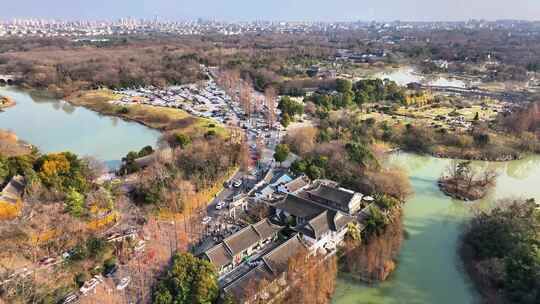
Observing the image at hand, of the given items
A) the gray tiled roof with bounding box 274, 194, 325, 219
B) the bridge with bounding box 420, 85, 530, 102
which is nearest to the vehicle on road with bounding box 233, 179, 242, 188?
the gray tiled roof with bounding box 274, 194, 325, 219

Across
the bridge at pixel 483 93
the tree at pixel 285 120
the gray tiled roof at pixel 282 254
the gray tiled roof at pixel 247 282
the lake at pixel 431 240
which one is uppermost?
the bridge at pixel 483 93

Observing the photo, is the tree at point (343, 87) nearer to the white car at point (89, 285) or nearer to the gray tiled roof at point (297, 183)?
the gray tiled roof at point (297, 183)

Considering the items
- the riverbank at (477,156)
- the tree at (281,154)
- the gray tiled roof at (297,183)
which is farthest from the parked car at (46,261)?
the riverbank at (477,156)

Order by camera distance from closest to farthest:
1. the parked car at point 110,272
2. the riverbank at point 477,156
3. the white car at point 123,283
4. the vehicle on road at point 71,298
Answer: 1. the vehicle on road at point 71,298
2. the white car at point 123,283
3. the parked car at point 110,272
4. the riverbank at point 477,156

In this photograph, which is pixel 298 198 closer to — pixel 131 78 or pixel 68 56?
pixel 131 78

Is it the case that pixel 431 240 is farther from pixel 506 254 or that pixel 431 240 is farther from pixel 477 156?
pixel 477 156

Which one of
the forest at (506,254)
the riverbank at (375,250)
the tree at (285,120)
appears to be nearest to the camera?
the forest at (506,254)
